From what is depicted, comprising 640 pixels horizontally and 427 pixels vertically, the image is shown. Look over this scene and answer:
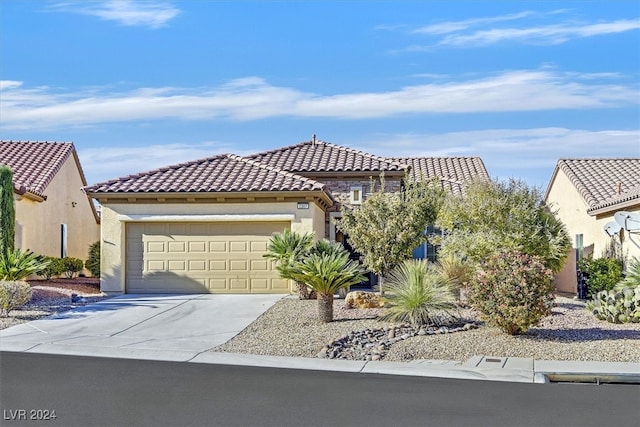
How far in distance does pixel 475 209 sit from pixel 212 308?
7.34 m

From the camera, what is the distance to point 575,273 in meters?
28.9

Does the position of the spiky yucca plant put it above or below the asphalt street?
above

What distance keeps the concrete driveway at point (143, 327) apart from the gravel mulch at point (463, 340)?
2.43 feet

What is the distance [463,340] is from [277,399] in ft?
19.0

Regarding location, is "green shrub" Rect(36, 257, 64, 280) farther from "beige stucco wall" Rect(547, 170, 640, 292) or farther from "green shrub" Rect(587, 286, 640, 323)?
"green shrub" Rect(587, 286, 640, 323)

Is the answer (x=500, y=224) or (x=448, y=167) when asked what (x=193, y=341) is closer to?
(x=500, y=224)

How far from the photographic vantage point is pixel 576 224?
30.1m

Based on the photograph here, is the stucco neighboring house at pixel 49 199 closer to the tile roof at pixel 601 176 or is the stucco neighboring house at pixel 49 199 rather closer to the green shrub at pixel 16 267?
the green shrub at pixel 16 267

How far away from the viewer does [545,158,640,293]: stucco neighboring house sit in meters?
24.8

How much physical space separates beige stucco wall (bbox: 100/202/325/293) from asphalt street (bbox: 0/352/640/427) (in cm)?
1075

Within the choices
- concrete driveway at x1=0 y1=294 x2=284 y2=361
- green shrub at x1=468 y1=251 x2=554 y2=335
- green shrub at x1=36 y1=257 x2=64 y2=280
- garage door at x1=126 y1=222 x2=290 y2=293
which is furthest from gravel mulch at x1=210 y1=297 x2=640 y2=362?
green shrub at x1=36 y1=257 x2=64 y2=280

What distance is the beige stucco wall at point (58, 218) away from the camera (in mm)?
28172

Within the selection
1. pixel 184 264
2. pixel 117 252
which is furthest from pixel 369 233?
pixel 117 252

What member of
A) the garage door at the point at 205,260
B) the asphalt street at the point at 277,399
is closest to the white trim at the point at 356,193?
the garage door at the point at 205,260
